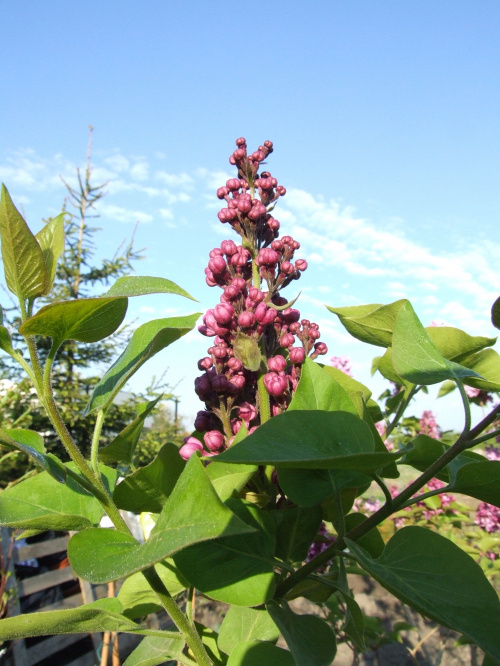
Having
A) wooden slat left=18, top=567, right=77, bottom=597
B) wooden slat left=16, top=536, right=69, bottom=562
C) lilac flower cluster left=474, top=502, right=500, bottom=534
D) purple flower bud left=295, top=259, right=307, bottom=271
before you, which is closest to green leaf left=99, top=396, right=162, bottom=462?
purple flower bud left=295, top=259, right=307, bottom=271

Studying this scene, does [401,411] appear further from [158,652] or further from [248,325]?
[158,652]

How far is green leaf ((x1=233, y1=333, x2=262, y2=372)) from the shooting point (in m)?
0.52

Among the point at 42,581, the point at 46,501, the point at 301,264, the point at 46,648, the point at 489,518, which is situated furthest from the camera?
the point at 42,581

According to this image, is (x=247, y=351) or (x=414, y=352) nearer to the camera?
(x=414, y=352)

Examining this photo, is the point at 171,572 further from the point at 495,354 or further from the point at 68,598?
the point at 68,598

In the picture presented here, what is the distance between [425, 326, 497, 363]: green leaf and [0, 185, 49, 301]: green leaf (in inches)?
14.2

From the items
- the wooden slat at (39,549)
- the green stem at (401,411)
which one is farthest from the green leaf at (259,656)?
the wooden slat at (39,549)

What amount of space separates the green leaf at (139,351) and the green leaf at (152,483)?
69mm

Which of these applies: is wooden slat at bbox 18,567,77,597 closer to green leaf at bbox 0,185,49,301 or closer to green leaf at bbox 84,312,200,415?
green leaf at bbox 84,312,200,415

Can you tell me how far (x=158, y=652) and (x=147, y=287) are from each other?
40 cm

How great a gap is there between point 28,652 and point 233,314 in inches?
119

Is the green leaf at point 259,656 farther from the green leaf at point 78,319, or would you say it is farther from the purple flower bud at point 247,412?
the green leaf at point 78,319

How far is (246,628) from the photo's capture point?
554 millimetres

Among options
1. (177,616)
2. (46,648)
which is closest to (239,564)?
(177,616)
